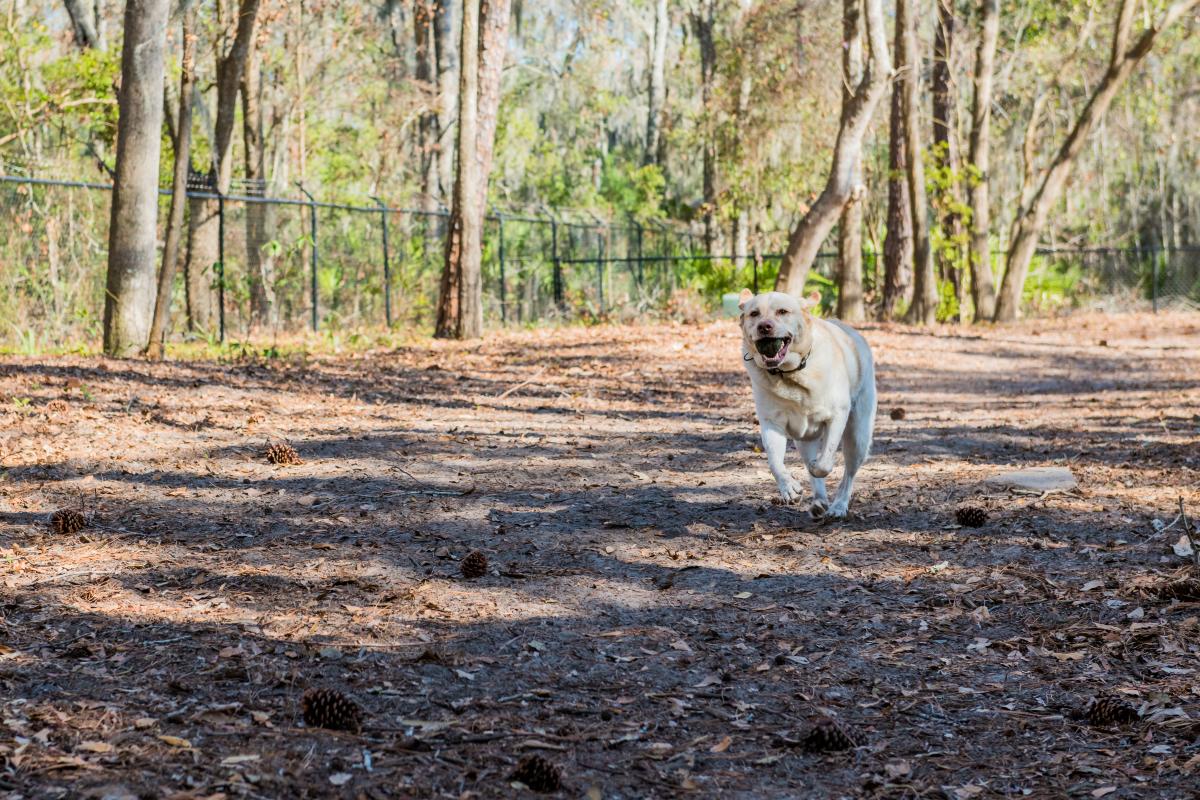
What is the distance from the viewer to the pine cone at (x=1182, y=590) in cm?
515

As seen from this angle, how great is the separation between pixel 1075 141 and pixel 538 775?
2269 centimetres

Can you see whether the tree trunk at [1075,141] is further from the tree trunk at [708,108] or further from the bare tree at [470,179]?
the bare tree at [470,179]

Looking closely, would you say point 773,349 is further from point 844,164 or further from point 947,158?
point 947,158

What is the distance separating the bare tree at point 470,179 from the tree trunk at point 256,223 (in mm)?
3061

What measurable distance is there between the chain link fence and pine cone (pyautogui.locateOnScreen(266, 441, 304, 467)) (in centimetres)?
862

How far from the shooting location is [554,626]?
16.1 feet

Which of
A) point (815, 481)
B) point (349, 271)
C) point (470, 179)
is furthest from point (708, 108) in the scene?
point (815, 481)

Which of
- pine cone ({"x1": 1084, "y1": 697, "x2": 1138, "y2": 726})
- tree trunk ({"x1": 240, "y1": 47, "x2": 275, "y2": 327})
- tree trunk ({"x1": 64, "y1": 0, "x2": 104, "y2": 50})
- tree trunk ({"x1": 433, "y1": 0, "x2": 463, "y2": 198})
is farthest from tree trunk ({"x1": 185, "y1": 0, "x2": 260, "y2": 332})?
pine cone ({"x1": 1084, "y1": 697, "x2": 1138, "y2": 726})

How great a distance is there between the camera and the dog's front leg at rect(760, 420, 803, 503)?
629 cm

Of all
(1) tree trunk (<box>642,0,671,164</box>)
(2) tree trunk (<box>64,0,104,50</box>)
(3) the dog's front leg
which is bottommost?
(3) the dog's front leg

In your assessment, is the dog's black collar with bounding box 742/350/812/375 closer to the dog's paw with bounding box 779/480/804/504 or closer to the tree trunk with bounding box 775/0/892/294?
the dog's paw with bounding box 779/480/804/504

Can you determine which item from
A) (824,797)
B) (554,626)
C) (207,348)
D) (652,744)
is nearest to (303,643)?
(554,626)

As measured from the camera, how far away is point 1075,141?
76.0 feet

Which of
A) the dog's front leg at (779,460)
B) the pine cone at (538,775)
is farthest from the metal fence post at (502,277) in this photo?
the pine cone at (538,775)
